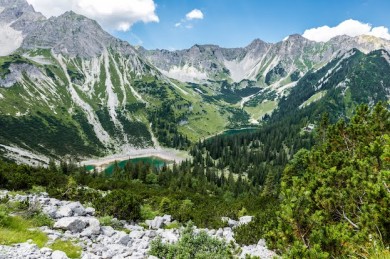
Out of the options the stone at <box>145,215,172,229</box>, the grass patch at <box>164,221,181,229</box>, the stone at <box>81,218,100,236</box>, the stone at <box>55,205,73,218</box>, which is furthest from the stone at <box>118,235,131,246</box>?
the grass patch at <box>164,221,181,229</box>

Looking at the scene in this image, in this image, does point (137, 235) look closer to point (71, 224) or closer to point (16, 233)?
point (71, 224)

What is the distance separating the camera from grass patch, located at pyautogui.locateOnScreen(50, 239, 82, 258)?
656 inches

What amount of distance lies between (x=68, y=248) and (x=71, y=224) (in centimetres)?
433

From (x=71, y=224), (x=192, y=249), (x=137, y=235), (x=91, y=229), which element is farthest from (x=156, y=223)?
(x=192, y=249)

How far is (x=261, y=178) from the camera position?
573 feet

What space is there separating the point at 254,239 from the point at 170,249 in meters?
13.4

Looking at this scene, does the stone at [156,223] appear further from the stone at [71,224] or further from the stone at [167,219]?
the stone at [71,224]

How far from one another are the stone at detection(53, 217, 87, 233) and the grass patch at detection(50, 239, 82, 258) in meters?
2.90

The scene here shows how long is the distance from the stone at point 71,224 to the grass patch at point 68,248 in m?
2.90

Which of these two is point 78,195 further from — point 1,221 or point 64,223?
point 1,221

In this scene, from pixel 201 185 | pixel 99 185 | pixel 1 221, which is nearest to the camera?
pixel 1 221

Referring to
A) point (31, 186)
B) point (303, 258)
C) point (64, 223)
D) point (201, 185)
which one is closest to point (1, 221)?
point (64, 223)

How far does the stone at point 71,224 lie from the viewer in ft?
70.1

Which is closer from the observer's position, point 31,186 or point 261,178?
point 31,186
